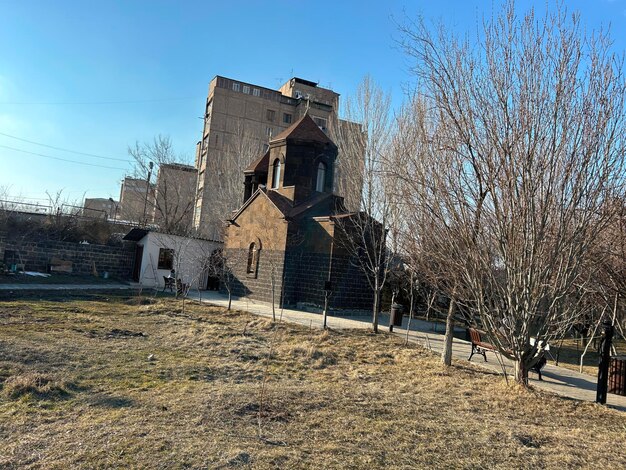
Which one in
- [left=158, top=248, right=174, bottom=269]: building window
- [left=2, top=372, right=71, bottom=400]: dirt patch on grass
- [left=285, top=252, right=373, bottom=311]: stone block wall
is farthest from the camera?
[left=158, top=248, right=174, bottom=269]: building window

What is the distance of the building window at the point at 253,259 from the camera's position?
23.0m

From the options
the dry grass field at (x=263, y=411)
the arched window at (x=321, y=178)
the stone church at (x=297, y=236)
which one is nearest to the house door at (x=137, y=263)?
the stone church at (x=297, y=236)

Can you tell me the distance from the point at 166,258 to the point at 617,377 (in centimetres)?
2349

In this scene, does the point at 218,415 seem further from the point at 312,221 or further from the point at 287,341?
the point at 312,221

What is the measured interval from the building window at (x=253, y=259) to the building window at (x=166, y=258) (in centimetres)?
606

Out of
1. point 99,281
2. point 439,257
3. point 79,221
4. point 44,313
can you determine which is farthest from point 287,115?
point 439,257

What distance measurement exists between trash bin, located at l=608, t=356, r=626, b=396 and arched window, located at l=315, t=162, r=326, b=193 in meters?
17.3

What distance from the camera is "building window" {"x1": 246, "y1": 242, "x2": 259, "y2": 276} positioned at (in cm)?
2300

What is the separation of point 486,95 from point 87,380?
25.5 ft

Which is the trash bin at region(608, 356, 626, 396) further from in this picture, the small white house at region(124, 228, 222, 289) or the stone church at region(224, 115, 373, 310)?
the small white house at region(124, 228, 222, 289)

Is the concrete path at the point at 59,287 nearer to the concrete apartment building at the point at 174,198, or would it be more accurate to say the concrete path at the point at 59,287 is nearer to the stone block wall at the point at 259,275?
the stone block wall at the point at 259,275

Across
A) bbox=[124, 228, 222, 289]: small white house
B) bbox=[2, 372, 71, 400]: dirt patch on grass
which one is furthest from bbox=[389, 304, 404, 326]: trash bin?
bbox=[124, 228, 222, 289]: small white house

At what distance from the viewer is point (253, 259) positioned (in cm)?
2317

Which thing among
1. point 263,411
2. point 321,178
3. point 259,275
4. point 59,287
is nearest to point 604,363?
point 263,411
